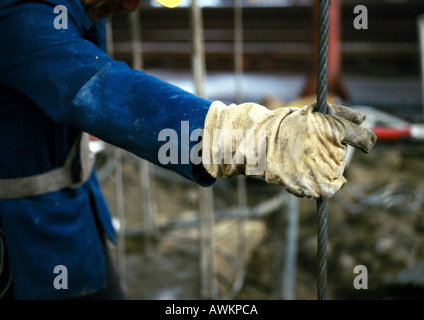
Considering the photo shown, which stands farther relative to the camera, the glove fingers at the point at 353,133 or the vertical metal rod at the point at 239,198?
the vertical metal rod at the point at 239,198

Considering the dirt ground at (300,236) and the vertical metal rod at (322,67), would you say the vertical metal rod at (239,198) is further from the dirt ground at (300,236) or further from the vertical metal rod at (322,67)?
the vertical metal rod at (322,67)

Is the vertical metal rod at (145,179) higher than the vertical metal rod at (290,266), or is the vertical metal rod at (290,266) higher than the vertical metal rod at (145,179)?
the vertical metal rod at (145,179)

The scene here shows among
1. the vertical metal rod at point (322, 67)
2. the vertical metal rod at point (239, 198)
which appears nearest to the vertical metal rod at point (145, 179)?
the vertical metal rod at point (239, 198)

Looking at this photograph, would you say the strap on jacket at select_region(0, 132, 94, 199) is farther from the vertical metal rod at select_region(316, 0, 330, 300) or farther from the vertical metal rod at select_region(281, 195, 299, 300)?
the vertical metal rod at select_region(281, 195, 299, 300)

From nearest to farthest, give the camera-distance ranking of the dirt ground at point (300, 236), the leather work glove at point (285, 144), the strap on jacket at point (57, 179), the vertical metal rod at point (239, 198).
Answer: the leather work glove at point (285, 144) → the strap on jacket at point (57, 179) → the vertical metal rod at point (239, 198) → the dirt ground at point (300, 236)

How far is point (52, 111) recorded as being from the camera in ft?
4.32

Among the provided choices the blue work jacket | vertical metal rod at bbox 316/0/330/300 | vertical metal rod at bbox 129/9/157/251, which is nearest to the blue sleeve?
the blue work jacket

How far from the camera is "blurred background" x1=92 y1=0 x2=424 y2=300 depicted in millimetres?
3625

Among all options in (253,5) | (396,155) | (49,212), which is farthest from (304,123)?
(253,5)

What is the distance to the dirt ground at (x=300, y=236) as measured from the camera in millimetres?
3689

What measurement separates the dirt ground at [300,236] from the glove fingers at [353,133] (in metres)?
2.25

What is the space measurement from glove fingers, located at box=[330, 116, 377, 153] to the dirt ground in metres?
2.25

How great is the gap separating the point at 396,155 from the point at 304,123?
16.0ft
